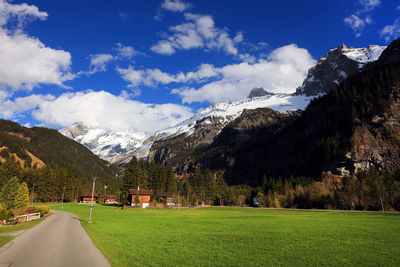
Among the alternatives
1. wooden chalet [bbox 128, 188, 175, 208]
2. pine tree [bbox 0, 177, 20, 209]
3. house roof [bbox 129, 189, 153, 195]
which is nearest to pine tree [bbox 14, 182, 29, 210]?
pine tree [bbox 0, 177, 20, 209]

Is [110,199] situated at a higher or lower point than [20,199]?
lower

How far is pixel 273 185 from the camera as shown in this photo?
121438 mm

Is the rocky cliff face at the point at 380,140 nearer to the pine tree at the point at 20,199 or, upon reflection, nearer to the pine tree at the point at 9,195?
the pine tree at the point at 20,199

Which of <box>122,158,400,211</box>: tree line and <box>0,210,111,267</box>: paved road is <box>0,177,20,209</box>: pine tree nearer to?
<box>0,210,111,267</box>: paved road

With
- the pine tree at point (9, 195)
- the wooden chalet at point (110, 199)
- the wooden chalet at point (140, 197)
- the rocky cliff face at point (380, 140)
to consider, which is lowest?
the wooden chalet at point (110, 199)

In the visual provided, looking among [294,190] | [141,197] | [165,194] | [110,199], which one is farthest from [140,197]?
[110,199]

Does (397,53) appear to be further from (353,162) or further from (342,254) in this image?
(342,254)

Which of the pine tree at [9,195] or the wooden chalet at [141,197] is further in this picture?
the wooden chalet at [141,197]

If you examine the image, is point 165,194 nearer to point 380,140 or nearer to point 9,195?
point 9,195

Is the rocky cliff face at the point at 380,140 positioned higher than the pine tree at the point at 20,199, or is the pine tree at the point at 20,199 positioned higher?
the rocky cliff face at the point at 380,140

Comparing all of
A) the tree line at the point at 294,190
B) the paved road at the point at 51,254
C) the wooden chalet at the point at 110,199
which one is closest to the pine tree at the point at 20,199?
the paved road at the point at 51,254

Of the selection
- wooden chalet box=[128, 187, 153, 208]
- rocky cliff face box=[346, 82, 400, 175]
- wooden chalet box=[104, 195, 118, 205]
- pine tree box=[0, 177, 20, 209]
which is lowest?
wooden chalet box=[104, 195, 118, 205]

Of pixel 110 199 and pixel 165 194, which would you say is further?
pixel 110 199

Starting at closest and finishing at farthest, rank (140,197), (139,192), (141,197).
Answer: (139,192) < (140,197) < (141,197)
